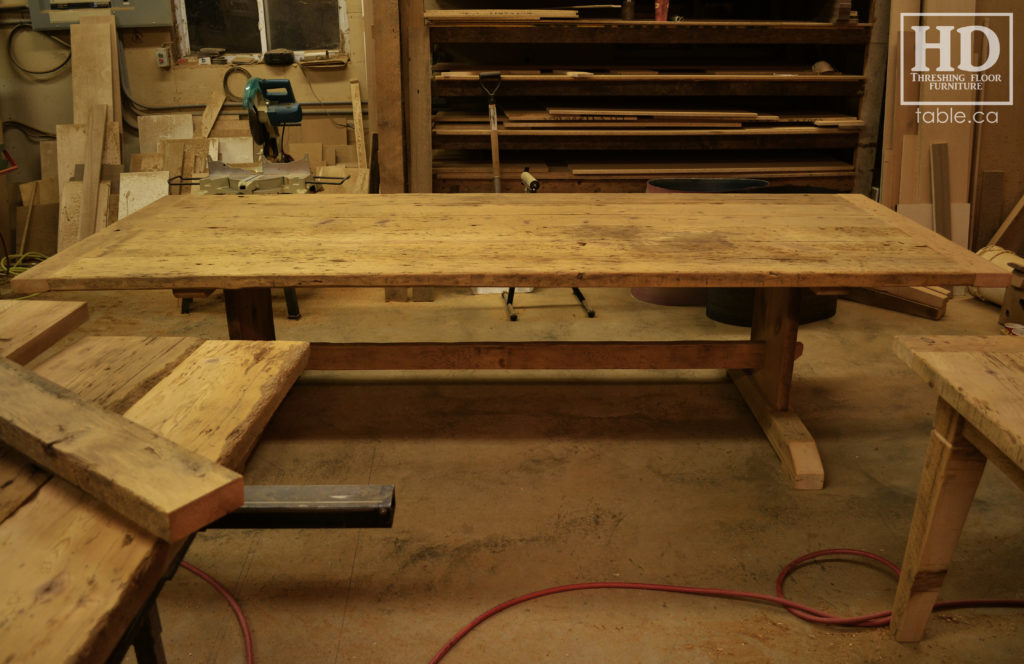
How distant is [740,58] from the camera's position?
15.1ft

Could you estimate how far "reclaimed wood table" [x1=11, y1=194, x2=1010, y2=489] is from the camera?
1.85 metres

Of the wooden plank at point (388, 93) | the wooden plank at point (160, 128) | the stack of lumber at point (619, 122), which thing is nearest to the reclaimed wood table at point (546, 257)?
the wooden plank at point (388, 93)

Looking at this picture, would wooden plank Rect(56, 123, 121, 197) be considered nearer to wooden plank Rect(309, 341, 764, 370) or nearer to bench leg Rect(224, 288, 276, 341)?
bench leg Rect(224, 288, 276, 341)

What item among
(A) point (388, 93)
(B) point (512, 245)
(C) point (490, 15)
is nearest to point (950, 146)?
(C) point (490, 15)

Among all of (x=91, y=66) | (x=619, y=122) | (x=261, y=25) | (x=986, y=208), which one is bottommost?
(x=986, y=208)

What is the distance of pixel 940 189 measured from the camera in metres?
4.02

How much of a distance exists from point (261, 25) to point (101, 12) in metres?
0.95

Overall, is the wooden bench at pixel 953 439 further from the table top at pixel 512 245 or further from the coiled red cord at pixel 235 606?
the coiled red cord at pixel 235 606

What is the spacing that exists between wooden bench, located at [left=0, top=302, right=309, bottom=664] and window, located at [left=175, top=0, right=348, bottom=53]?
401 centimetres

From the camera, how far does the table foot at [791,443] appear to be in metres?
2.28

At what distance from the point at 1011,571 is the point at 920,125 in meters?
2.87

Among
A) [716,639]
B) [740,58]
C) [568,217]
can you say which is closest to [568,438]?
[568,217]

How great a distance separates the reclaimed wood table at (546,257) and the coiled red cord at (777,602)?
1.66ft

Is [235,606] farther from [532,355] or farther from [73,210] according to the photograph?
[73,210]
